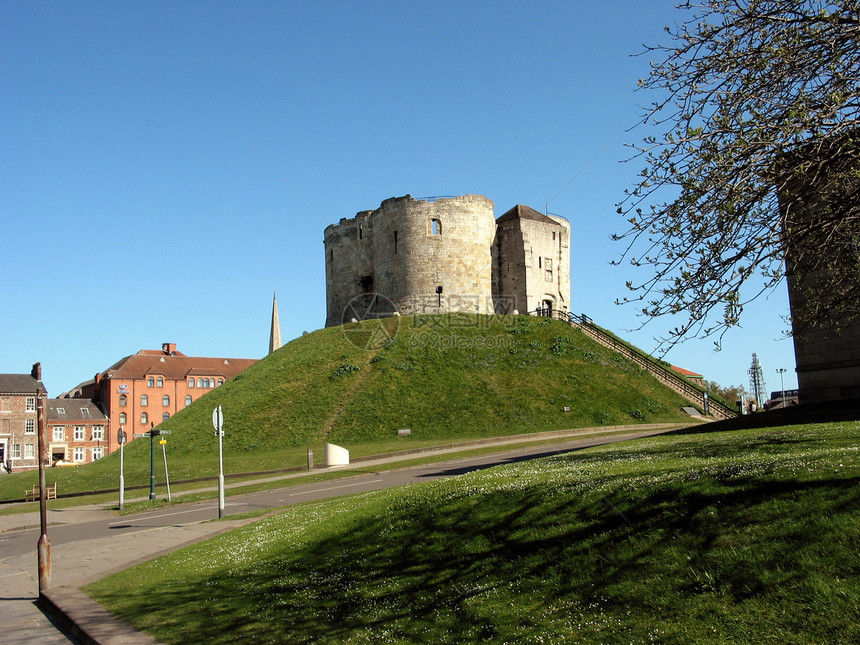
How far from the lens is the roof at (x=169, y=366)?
90.8 m

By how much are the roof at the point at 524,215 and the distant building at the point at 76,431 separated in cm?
5812

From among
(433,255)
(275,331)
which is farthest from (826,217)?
(275,331)

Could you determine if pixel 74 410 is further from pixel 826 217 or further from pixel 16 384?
A: pixel 826 217

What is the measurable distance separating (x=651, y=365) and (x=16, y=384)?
67.5 m

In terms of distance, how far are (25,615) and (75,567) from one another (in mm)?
3246

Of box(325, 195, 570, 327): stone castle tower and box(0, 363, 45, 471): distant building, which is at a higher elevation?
box(325, 195, 570, 327): stone castle tower

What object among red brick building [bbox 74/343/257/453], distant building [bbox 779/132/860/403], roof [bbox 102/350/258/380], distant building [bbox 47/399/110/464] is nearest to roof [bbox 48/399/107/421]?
distant building [bbox 47/399/110/464]

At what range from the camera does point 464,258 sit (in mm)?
56969

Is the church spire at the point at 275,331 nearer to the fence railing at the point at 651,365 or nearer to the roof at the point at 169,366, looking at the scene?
the roof at the point at 169,366

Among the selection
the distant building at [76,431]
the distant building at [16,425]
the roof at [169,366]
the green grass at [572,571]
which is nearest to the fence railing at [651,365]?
the green grass at [572,571]

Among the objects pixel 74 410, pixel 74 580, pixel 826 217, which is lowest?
pixel 74 580

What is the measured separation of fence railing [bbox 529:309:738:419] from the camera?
42.5 meters

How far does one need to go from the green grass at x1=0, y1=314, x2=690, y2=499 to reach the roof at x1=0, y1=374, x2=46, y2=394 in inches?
1463

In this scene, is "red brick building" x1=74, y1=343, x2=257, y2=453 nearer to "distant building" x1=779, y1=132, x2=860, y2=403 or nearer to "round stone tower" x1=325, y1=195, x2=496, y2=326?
"round stone tower" x1=325, y1=195, x2=496, y2=326
